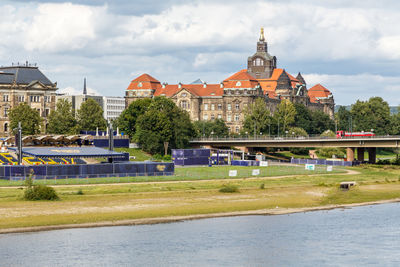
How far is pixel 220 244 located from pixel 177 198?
2839cm

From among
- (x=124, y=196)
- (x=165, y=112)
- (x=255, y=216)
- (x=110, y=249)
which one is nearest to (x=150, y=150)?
(x=165, y=112)

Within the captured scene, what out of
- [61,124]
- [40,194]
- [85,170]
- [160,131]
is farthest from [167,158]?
[40,194]

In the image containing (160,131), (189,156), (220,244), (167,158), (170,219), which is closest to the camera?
(220,244)

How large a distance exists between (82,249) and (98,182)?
4705 cm

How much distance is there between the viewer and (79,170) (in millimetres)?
114125

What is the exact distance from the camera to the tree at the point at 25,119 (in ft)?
625

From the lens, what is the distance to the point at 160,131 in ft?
615

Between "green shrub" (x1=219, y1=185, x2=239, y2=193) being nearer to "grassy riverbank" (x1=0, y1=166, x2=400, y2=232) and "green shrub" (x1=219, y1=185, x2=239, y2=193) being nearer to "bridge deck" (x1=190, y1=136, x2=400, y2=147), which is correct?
"grassy riverbank" (x1=0, y1=166, x2=400, y2=232)

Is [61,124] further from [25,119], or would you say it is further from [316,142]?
[316,142]

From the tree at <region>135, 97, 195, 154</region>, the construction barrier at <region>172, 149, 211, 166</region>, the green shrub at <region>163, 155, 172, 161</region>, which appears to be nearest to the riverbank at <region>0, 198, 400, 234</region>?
the construction barrier at <region>172, 149, 211, 166</region>

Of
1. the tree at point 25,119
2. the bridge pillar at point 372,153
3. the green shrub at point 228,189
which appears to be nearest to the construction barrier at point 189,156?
the bridge pillar at point 372,153

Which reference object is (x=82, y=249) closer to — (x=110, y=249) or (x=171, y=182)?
(x=110, y=249)

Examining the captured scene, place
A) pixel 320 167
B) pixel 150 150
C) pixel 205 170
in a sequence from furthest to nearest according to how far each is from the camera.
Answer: pixel 150 150
pixel 320 167
pixel 205 170

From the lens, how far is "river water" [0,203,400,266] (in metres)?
59.0
